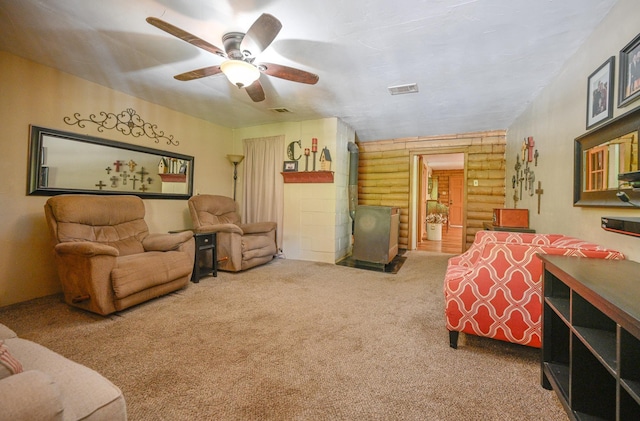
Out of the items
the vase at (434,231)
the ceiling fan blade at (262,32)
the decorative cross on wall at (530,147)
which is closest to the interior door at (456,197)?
the vase at (434,231)

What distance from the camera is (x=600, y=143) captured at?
1.78m

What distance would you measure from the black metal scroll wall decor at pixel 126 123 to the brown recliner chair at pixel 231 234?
105cm

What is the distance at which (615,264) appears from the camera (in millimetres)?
1340

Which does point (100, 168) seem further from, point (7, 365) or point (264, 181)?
point (7, 365)

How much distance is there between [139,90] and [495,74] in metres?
4.07

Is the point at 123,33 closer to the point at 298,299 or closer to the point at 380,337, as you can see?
the point at 298,299

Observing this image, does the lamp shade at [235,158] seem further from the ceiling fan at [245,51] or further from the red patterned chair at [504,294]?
Answer: the red patterned chair at [504,294]

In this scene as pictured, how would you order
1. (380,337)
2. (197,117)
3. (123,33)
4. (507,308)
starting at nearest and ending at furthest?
(507,308) < (380,337) < (123,33) < (197,117)

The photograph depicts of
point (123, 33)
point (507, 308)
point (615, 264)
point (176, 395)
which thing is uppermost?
point (123, 33)

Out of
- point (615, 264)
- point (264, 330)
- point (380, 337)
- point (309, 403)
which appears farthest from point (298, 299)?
point (615, 264)

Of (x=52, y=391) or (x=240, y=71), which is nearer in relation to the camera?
(x=52, y=391)

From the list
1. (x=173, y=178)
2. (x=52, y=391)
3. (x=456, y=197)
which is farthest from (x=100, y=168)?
(x=456, y=197)

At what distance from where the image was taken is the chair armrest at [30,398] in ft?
1.73

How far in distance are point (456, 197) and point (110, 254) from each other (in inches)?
423
